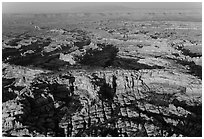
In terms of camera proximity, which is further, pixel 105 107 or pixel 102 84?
pixel 102 84

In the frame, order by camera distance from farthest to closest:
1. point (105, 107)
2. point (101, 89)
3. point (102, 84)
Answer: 1. point (102, 84)
2. point (101, 89)
3. point (105, 107)

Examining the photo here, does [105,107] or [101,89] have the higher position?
[101,89]

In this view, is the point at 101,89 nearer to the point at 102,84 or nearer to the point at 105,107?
the point at 102,84

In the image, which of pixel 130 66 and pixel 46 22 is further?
pixel 46 22

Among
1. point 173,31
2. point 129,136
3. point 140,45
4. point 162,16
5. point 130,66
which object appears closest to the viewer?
point 129,136

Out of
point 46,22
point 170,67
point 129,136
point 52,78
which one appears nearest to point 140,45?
point 170,67

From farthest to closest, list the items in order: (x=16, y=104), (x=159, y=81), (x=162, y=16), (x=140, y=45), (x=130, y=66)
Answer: (x=162, y=16) → (x=140, y=45) → (x=130, y=66) → (x=159, y=81) → (x=16, y=104)

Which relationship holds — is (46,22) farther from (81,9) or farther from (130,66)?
(130,66)

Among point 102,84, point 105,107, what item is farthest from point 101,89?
point 105,107

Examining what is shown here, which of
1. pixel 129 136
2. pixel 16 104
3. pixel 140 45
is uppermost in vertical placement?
pixel 140 45

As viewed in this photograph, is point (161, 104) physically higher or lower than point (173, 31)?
lower

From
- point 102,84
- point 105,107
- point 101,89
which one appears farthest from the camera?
Answer: point 102,84
